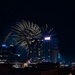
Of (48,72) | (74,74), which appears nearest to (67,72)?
(74,74)

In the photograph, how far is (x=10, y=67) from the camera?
50.5 m

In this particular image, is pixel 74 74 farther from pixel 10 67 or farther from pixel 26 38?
pixel 26 38

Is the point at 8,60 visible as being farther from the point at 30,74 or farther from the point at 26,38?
the point at 30,74

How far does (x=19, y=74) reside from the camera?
51219 millimetres

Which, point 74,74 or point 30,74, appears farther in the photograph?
point 74,74

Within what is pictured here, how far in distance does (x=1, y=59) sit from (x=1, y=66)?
147m

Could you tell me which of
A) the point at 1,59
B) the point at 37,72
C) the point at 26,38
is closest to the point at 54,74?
the point at 37,72

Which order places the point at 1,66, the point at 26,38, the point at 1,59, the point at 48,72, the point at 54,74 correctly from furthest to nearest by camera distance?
the point at 1,59, the point at 26,38, the point at 54,74, the point at 48,72, the point at 1,66

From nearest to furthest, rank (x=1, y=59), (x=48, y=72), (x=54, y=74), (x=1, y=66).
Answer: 1. (x=1, y=66)
2. (x=48, y=72)
3. (x=54, y=74)
4. (x=1, y=59)

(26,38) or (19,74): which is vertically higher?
(26,38)

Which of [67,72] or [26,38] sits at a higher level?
[26,38]

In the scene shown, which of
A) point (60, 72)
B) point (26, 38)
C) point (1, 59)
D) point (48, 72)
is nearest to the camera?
point (48, 72)

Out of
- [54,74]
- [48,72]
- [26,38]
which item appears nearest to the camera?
[48,72]

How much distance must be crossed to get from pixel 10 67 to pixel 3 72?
5.16 ft
